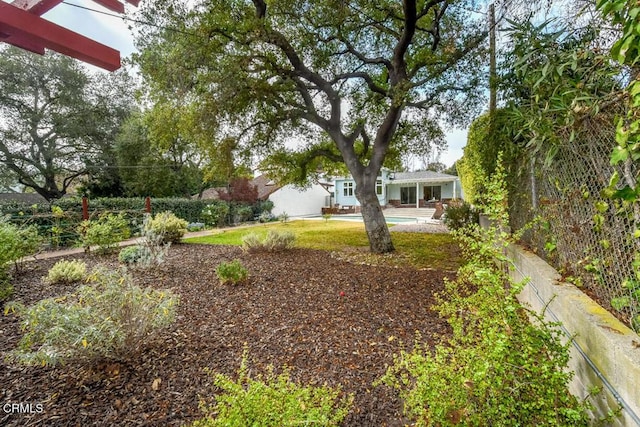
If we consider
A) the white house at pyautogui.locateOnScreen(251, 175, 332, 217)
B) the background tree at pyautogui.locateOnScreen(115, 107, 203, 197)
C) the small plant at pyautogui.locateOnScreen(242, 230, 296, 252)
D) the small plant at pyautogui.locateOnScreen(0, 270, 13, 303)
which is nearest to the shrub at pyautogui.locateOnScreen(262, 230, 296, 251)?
the small plant at pyautogui.locateOnScreen(242, 230, 296, 252)

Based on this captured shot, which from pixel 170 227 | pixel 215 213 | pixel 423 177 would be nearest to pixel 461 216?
pixel 170 227

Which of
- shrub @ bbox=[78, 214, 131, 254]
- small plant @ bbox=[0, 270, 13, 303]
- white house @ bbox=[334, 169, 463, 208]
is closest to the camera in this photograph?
small plant @ bbox=[0, 270, 13, 303]

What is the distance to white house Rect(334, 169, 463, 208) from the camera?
2608 cm

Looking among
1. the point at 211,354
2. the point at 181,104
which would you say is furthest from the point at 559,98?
the point at 181,104

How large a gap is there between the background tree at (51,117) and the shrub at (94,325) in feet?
65.8

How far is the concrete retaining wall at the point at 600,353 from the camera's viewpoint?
139 cm

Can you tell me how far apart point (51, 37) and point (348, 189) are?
28.9 metres

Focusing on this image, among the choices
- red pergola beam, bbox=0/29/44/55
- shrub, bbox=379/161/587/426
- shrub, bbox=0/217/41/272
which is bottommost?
shrub, bbox=379/161/587/426

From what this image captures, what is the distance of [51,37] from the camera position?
1958mm

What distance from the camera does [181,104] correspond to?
6.38 m

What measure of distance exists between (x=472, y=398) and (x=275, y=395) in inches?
43.8

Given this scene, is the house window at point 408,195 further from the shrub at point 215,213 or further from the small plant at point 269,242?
the small plant at point 269,242

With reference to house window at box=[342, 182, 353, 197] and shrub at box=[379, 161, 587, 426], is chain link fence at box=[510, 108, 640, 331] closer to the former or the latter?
shrub at box=[379, 161, 587, 426]

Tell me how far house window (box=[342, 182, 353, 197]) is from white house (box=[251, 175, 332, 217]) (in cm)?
224
